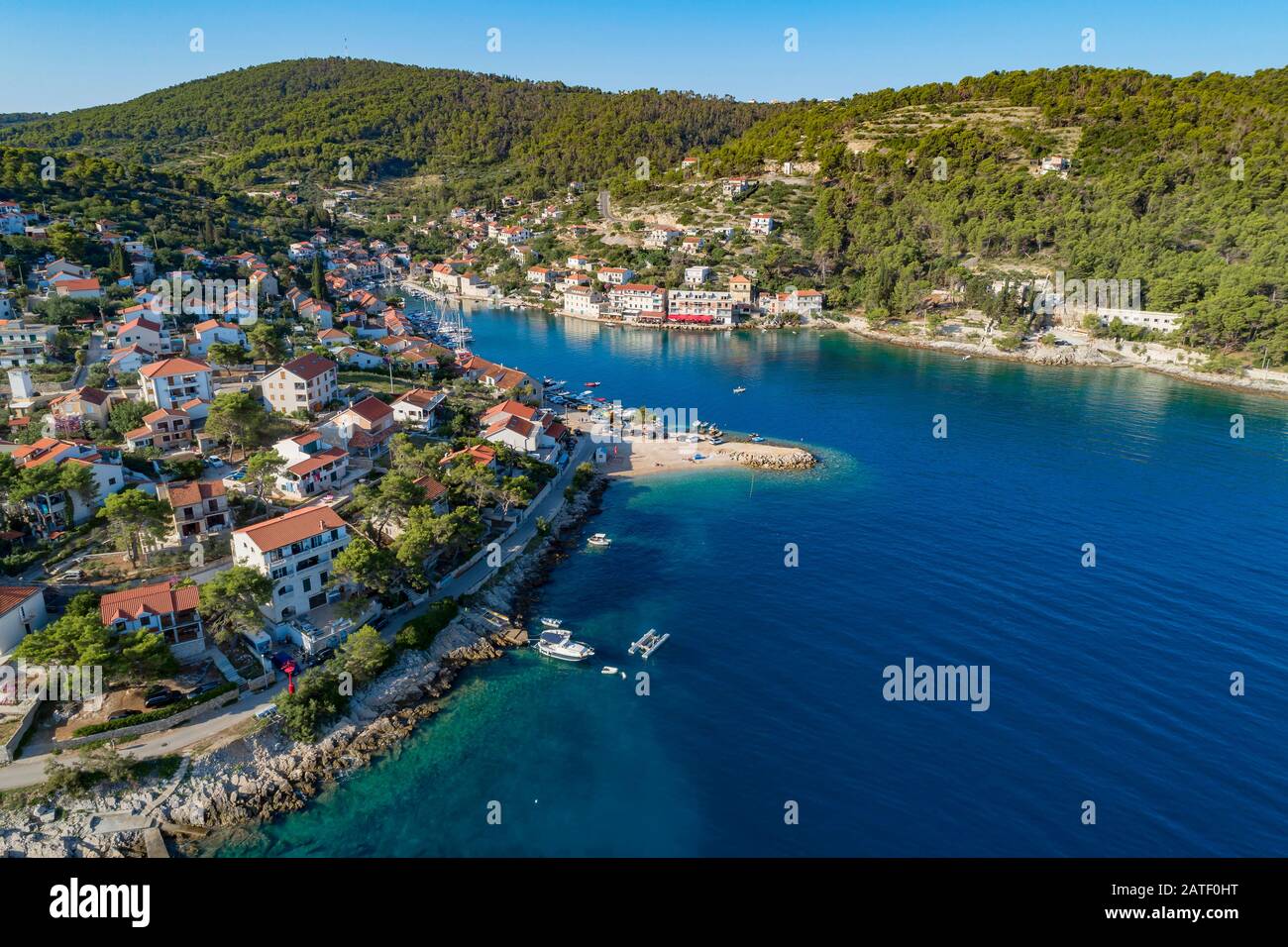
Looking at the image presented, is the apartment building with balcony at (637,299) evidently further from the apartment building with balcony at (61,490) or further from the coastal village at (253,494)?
the apartment building with balcony at (61,490)

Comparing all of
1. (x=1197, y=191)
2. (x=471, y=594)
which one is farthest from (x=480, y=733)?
(x=1197, y=191)

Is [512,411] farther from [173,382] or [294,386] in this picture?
[173,382]

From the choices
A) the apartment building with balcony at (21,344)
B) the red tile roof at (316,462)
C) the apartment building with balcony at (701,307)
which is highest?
the apartment building with balcony at (701,307)

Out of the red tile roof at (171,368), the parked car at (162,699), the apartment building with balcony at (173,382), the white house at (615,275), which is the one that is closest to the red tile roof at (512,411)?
the apartment building with balcony at (173,382)

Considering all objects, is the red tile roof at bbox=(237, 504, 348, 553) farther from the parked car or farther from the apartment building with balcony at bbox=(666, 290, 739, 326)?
the apartment building with balcony at bbox=(666, 290, 739, 326)
